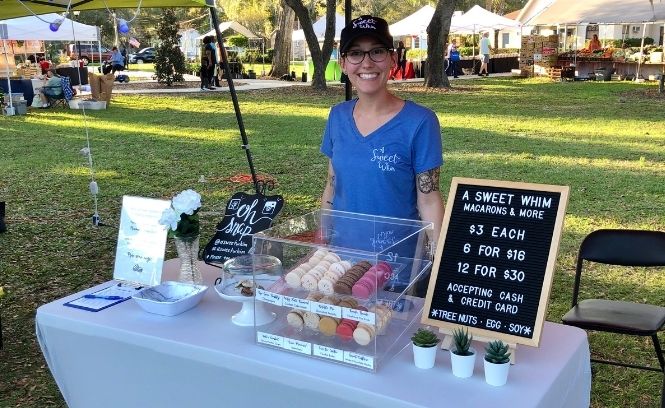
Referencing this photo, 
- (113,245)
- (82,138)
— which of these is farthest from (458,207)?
(82,138)

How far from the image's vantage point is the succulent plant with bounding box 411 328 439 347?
1.54 m

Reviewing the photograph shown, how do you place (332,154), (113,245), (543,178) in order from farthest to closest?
(543,178) → (113,245) → (332,154)

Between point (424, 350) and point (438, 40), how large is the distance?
1694 centimetres

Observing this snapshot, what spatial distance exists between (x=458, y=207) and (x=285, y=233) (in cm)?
50

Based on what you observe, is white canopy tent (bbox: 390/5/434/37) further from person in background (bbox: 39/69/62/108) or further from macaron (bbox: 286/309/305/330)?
macaron (bbox: 286/309/305/330)

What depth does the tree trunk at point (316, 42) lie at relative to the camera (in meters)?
17.5

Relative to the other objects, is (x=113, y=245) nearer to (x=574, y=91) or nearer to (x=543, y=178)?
(x=543, y=178)

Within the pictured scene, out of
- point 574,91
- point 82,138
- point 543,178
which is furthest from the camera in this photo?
point 574,91

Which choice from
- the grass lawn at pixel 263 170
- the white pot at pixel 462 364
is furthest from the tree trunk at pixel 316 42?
the white pot at pixel 462 364

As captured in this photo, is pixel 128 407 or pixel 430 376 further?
pixel 128 407

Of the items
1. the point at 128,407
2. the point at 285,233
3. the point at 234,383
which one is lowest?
the point at 128,407

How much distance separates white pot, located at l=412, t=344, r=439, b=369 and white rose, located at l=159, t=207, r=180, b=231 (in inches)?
35.8

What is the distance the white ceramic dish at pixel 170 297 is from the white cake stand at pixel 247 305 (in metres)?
0.09

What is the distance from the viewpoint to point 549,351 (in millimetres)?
1650
